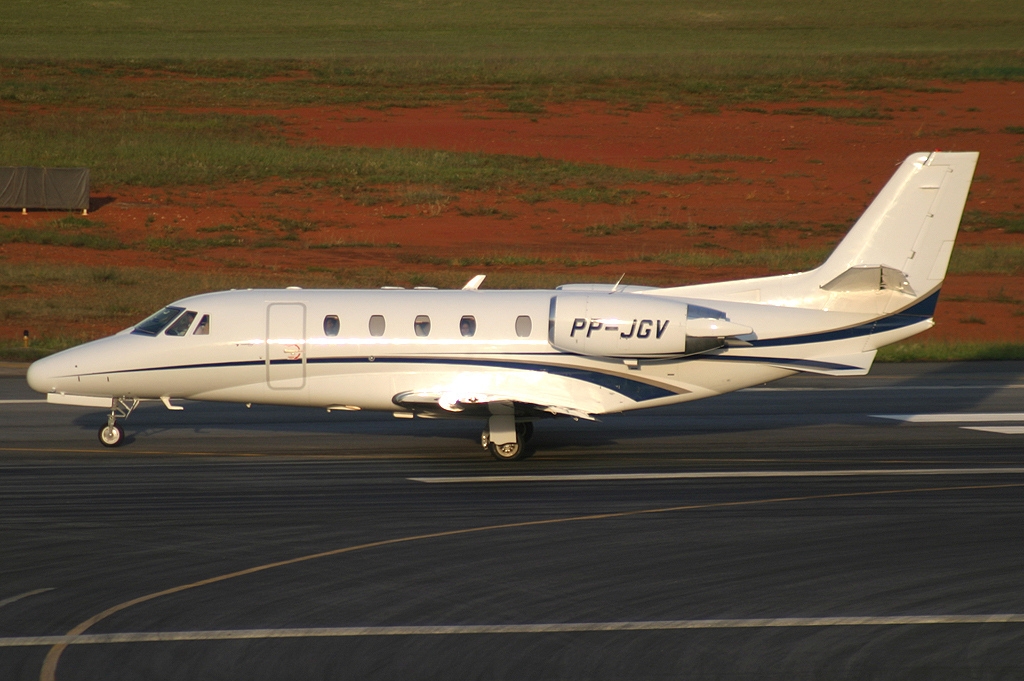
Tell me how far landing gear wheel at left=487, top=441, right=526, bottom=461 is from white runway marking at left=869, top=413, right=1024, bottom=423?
8225mm

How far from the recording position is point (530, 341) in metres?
18.5

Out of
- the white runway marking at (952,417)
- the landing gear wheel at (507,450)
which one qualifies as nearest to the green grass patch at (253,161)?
the white runway marking at (952,417)

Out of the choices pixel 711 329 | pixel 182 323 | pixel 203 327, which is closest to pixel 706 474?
pixel 711 329

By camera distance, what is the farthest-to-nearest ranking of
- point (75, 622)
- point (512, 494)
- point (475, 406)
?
1. point (475, 406)
2. point (512, 494)
3. point (75, 622)

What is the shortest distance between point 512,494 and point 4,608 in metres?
6.96

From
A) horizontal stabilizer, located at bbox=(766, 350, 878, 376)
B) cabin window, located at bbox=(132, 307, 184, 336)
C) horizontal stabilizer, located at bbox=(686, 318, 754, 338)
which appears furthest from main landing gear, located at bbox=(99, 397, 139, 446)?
horizontal stabilizer, located at bbox=(766, 350, 878, 376)

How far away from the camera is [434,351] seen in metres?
18.4

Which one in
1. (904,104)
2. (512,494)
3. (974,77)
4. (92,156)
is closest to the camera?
(512,494)

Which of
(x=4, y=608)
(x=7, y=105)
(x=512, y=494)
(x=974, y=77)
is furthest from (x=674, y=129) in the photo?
(x=4, y=608)

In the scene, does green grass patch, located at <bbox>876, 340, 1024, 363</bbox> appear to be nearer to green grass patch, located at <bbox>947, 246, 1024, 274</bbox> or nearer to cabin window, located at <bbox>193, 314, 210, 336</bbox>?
green grass patch, located at <bbox>947, 246, 1024, 274</bbox>

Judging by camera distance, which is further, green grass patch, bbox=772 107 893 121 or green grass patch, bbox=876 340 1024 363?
green grass patch, bbox=772 107 893 121

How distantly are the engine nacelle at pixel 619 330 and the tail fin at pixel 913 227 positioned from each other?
2789 millimetres

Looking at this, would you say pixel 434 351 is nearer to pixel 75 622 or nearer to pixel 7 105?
pixel 75 622

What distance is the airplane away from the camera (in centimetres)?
1836
